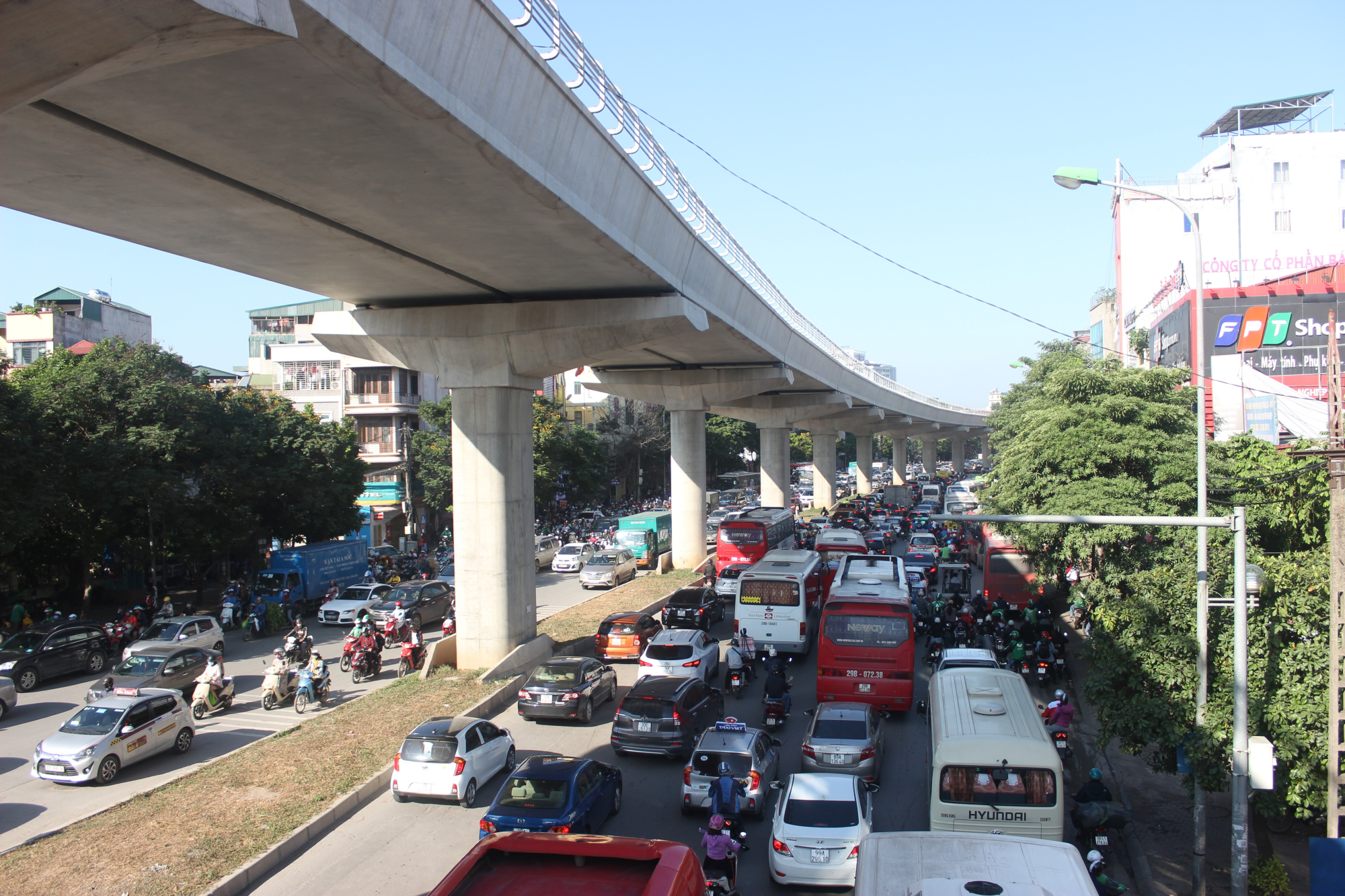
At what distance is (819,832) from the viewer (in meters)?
10.0

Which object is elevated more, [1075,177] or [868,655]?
[1075,177]

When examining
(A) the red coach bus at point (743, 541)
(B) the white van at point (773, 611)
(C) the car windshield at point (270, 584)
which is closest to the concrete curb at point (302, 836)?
(B) the white van at point (773, 611)

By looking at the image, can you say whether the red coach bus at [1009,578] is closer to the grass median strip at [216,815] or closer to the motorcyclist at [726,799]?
the grass median strip at [216,815]

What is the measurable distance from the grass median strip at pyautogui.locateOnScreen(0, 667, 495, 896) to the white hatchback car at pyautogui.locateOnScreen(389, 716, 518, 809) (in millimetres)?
1070

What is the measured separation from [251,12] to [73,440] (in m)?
25.3

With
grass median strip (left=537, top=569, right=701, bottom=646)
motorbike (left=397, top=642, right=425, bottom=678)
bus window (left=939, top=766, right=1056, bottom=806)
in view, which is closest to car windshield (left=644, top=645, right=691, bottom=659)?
grass median strip (left=537, top=569, right=701, bottom=646)

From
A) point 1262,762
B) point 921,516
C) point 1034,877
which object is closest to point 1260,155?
point 921,516

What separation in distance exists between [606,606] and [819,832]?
19.1 metres

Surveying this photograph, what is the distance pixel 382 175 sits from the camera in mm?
11422

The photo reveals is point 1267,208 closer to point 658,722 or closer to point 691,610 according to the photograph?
→ point 691,610

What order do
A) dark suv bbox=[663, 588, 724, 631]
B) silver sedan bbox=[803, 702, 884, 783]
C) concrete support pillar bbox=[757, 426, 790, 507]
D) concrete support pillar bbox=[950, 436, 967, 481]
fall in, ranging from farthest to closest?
concrete support pillar bbox=[950, 436, 967, 481]
concrete support pillar bbox=[757, 426, 790, 507]
dark suv bbox=[663, 588, 724, 631]
silver sedan bbox=[803, 702, 884, 783]

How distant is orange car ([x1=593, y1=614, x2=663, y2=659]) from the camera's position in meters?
21.9

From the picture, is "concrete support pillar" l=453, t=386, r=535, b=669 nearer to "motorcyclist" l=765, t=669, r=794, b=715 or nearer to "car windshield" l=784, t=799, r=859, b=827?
"motorcyclist" l=765, t=669, r=794, b=715

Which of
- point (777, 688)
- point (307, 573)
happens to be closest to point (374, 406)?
point (307, 573)
